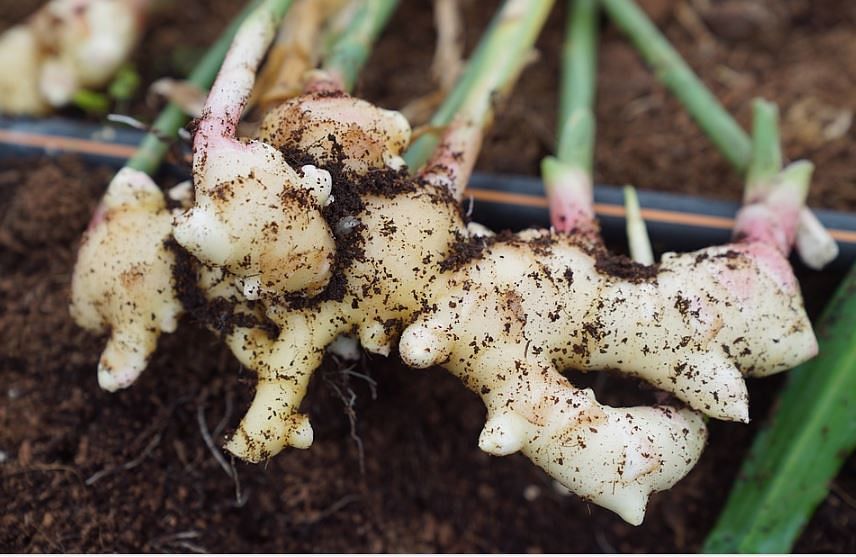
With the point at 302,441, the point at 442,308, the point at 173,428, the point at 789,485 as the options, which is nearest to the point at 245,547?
the point at 173,428

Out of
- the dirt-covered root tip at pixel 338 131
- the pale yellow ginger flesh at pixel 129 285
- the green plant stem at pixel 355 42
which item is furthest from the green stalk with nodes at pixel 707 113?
the pale yellow ginger flesh at pixel 129 285

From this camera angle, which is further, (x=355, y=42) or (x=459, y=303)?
(x=355, y=42)

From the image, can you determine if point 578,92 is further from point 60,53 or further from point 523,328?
point 60,53

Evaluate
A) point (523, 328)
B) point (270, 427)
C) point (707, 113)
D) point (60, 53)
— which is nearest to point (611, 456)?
point (523, 328)

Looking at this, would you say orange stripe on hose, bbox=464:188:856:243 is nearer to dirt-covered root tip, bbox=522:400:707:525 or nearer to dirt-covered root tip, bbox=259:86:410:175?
dirt-covered root tip, bbox=259:86:410:175

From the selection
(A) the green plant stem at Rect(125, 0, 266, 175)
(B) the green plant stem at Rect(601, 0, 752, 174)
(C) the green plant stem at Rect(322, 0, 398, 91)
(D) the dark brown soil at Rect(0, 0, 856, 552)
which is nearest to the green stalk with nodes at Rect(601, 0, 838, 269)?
(B) the green plant stem at Rect(601, 0, 752, 174)

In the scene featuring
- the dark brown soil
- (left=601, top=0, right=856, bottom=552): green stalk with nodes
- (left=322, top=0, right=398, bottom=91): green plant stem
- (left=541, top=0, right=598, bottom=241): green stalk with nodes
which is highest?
(left=322, top=0, right=398, bottom=91): green plant stem

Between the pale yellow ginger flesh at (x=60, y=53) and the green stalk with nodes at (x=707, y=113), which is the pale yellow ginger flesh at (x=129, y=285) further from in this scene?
the green stalk with nodes at (x=707, y=113)
